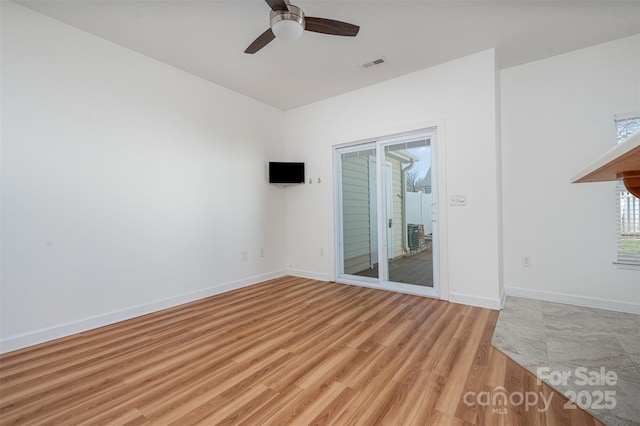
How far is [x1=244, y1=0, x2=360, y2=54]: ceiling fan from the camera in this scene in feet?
7.00

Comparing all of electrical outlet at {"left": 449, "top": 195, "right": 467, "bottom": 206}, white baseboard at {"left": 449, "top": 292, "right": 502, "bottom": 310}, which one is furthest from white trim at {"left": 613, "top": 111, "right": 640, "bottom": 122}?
white baseboard at {"left": 449, "top": 292, "right": 502, "bottom": 310}

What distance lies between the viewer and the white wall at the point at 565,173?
3021mm

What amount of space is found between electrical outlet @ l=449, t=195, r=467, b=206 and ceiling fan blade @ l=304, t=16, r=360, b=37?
222cm

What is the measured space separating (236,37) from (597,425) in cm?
411

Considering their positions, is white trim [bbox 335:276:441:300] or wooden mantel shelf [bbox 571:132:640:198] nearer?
wooden mantel shelf [bbox 571:132:640:198]

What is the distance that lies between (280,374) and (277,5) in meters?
2.75

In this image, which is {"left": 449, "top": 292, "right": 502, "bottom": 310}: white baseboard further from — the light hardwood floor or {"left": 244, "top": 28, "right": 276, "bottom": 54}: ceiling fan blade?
{"left": 244, "top": 28, "right": 276, "bottom": 54}: ceiling fan blade

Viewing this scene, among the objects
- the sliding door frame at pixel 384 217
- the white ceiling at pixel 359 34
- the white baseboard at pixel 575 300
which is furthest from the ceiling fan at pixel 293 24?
the white baseboard at pixel 575 300

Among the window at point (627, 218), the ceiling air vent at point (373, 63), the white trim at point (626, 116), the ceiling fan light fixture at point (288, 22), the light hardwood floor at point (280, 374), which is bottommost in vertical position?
the light hardwood floor at point (280, 374)

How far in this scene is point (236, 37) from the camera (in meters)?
2.93

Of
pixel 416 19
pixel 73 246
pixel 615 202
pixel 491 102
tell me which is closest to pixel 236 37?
pixel 416 19

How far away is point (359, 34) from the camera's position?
291 cm

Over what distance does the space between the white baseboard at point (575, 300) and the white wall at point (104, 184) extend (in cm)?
389

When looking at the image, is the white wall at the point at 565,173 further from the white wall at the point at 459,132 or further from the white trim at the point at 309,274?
the white trim at the point at 309,274
